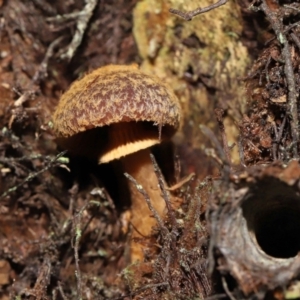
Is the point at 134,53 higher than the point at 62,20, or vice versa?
the point at 62,20

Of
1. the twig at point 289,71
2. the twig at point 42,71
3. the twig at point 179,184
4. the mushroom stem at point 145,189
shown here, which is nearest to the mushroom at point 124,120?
the mushroom stem at point 145,189

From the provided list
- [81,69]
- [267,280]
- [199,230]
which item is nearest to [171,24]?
[81,69]

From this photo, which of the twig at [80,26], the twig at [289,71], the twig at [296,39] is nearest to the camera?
the twig at [289,71]

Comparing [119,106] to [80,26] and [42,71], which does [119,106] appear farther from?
[80,26]

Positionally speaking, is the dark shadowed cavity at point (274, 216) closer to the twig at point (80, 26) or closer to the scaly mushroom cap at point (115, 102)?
the scaly mushroom cap at point (115, 102)

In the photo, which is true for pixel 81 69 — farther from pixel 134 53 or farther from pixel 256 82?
pixel 256 82

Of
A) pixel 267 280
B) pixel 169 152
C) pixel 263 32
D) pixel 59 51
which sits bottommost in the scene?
pixel 267 280

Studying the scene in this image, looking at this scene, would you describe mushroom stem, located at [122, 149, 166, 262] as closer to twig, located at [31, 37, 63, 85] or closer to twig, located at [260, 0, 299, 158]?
twig, located at [31, 37, 63, 85]
